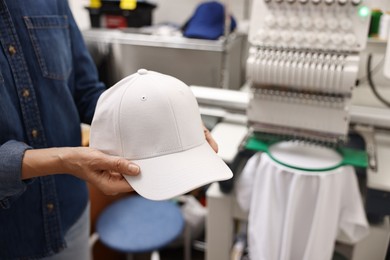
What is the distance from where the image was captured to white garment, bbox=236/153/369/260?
104 centimetres

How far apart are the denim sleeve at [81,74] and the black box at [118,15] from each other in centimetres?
122

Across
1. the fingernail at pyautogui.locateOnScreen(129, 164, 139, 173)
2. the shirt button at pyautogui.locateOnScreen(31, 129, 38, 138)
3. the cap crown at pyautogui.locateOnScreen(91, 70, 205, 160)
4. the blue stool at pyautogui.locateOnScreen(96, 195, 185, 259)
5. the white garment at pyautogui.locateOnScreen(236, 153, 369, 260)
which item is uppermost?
the cap crown at pyautogui.locateOnScreen(91, 70, 205, 160)

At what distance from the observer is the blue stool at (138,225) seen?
5.19 ft

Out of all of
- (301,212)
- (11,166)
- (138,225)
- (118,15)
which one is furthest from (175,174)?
(118,15)

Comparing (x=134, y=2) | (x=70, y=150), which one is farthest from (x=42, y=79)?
(x=134, y=2)

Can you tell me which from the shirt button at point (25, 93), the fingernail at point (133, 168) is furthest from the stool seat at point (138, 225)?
the fingernail at point (133, 168)

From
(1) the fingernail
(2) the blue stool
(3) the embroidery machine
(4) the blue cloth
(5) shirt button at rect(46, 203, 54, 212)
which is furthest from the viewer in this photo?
(4) the blue cloth

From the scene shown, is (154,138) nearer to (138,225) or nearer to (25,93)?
(25,93)

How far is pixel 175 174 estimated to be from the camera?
0.59 m

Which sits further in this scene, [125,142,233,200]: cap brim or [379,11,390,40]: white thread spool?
[379,11,390,40]: white thread spool

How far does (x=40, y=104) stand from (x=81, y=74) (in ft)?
0.58

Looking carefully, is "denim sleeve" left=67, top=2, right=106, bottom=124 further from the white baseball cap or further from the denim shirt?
the white baseball cap

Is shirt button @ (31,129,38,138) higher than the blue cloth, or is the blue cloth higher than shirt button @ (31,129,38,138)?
the blue cloth

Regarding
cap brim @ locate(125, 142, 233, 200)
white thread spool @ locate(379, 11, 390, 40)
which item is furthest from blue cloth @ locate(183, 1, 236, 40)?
cap brim @ locate(125, 142, 233, 200)
